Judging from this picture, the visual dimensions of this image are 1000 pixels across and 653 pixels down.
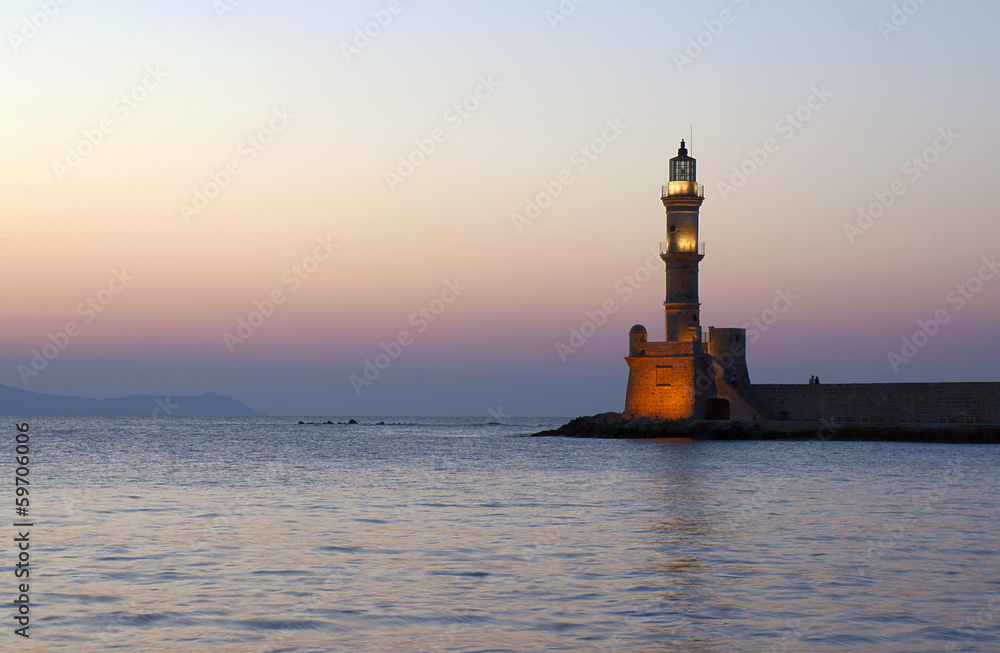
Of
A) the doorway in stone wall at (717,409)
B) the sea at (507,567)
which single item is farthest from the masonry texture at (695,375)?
the sea at (507,567)

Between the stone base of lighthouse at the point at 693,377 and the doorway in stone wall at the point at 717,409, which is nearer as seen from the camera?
the stone base of lighthouse at the point at 693,377

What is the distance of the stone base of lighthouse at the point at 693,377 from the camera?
46156 millimetres

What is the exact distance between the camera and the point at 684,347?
151 ft

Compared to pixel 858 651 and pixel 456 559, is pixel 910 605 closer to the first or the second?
pixel 858 651

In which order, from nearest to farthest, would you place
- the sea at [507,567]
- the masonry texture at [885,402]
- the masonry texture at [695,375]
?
the sea at [507,567] < the masonry texture at [885,402] < the masonry texture at [695,375]

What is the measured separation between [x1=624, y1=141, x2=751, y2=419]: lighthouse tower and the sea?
73.4ft

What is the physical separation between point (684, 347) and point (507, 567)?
116 ft

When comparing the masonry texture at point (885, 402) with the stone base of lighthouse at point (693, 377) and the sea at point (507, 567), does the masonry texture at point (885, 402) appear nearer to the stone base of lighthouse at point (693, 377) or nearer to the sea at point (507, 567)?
Result: the stone base of lighthouse at point (693, 377)

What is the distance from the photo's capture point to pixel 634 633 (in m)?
8.62

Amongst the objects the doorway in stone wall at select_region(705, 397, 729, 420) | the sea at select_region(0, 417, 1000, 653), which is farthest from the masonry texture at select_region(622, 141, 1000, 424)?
the sea at select_region(0, 417, 1000, 653)

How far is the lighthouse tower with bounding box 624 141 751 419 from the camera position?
46.5 meters

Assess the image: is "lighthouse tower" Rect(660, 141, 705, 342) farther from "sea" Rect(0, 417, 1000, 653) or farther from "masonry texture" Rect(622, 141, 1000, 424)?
"sea" Rect(0, 417, 1000, 653)

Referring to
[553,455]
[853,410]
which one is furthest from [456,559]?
[853,410]

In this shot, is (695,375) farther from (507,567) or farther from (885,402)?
(507,567)
